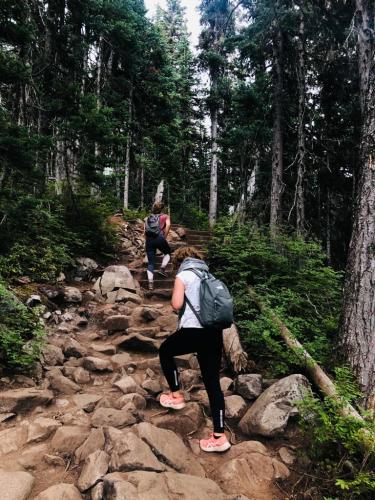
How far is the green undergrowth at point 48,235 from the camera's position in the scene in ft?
22.5

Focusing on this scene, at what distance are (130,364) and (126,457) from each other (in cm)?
247

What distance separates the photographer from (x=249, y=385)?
4703 millimetres

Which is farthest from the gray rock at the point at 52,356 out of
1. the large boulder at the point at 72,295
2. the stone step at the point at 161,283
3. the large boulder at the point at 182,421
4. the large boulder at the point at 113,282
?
the stone step at the point at 161,283

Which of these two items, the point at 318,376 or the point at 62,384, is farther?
the point at 62,384

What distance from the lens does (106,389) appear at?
15.4ft

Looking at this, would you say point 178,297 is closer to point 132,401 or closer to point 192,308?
point 192,308

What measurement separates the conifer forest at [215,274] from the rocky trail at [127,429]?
0.06 ft

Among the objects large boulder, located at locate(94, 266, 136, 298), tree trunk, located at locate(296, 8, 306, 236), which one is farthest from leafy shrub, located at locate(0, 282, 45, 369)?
tree trunk, located at locate(296, 8, 306, 236)

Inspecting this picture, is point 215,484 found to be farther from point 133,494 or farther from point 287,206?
point 287,206

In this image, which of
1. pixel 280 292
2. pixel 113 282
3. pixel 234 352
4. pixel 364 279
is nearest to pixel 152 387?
pixel 234 352

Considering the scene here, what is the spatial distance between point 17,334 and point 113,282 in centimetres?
397

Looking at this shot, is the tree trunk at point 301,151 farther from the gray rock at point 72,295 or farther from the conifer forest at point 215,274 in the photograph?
the gray rock at point 72,295

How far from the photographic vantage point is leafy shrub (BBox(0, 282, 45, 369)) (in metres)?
4.39

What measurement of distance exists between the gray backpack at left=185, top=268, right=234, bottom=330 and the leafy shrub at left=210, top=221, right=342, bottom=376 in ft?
5.59
